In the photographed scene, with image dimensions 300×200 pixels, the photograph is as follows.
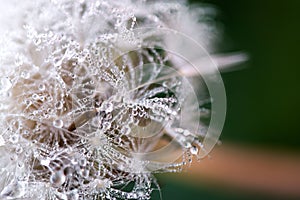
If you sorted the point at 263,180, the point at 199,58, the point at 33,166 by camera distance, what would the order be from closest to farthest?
the point at 33,166 → the point at 199,58 → the point at 263,180

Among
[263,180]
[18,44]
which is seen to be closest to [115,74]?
[18,44]

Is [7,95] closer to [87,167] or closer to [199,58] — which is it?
[87,167]

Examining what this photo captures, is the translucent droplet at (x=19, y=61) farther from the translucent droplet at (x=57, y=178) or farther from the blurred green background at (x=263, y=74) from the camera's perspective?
the blurred green background at (x=263, y=74)

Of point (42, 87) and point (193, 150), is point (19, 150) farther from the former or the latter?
point (193, 150)

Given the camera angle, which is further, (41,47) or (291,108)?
(291,108)

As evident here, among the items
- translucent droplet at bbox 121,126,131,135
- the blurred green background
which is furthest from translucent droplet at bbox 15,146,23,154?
the blurred green background
